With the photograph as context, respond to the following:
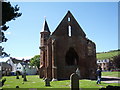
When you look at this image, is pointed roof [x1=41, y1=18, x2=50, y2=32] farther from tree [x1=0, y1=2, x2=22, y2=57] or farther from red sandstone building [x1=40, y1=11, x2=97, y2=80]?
tree [x1=0, y1=2, x2=22, y2=57]

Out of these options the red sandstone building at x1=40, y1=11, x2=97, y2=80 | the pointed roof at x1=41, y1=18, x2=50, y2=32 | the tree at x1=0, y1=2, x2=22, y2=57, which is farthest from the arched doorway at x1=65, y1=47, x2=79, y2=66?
the tree at x1=0, y1=2, x2=22, y2=57

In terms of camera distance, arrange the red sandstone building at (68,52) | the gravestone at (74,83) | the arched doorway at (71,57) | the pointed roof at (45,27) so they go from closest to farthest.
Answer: the gravestone at (74,83), the red sandstone building at (68,52), the arched doorway at (71,57), the pointed roof at (45,27)

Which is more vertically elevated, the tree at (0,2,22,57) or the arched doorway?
the tree at (0,2,22,57)

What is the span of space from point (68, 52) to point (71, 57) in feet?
5.11

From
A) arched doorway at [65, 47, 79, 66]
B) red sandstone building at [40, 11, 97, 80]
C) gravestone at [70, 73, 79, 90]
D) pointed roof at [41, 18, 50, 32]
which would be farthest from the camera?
pointed roof at [41, 18, 50, 32]

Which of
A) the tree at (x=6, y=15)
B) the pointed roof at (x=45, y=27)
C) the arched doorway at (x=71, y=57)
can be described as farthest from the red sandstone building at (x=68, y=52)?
the tree at (x=6, y=15)

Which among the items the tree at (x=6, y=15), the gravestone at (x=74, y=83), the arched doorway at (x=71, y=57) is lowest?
the gravestone at (x=74, y=83)

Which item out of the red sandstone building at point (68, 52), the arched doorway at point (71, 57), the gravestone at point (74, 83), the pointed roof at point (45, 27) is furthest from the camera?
the pointed roof at point (45, 27)

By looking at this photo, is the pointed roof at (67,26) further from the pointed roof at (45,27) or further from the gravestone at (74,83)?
the gravestone at (74,83)

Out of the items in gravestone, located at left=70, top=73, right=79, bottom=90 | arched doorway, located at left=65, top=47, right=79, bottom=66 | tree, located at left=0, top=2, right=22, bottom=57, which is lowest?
gravestone, located at left=70, top=73, right=79, bottom=90

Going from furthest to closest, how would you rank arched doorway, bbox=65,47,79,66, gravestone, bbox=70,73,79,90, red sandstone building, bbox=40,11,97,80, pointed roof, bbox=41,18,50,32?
pointed roof, bbox=41,18,50,32 → arched doorway, bbox=65,47,79,66 → red sandstone building, bbox=40,11,97,80 → gravestone, bbox=70,73,79,90

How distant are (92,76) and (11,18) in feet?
68.4

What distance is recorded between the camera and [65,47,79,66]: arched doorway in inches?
1261

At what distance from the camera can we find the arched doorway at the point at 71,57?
105 ft
